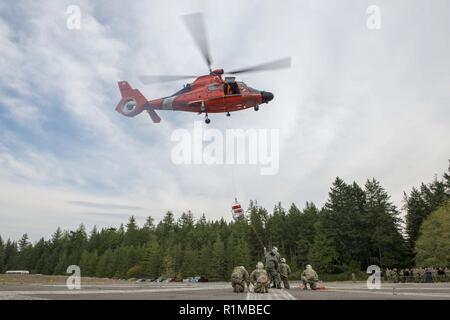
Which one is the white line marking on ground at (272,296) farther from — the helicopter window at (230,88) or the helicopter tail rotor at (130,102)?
the helicopter tail rotor at (130,102)

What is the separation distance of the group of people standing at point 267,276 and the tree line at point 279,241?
3129cm

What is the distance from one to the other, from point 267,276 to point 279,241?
8513 cm

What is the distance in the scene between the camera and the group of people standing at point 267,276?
57.9ft

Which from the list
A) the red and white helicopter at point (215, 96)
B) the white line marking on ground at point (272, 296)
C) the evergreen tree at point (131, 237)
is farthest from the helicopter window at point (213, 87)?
the evergreen tree at point (131, 237)

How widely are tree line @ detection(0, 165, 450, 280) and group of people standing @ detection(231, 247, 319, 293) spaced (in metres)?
31.3

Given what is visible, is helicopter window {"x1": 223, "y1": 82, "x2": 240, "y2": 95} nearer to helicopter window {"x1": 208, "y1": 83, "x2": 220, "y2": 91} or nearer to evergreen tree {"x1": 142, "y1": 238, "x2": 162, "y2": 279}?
helicopter window {"x1": 208, "y1": 83, "x2": 220, "y2": 91}

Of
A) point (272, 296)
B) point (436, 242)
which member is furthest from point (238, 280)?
point (436, 242)

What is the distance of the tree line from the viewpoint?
2736 inches

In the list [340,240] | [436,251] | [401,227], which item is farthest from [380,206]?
[436,251]

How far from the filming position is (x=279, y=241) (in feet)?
331

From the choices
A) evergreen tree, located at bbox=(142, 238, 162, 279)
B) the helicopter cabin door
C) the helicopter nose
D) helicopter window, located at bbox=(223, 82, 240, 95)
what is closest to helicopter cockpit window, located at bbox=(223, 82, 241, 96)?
helicopter window, located at bbox=(223, 82, 240, 95)

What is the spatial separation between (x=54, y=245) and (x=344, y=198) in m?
121
